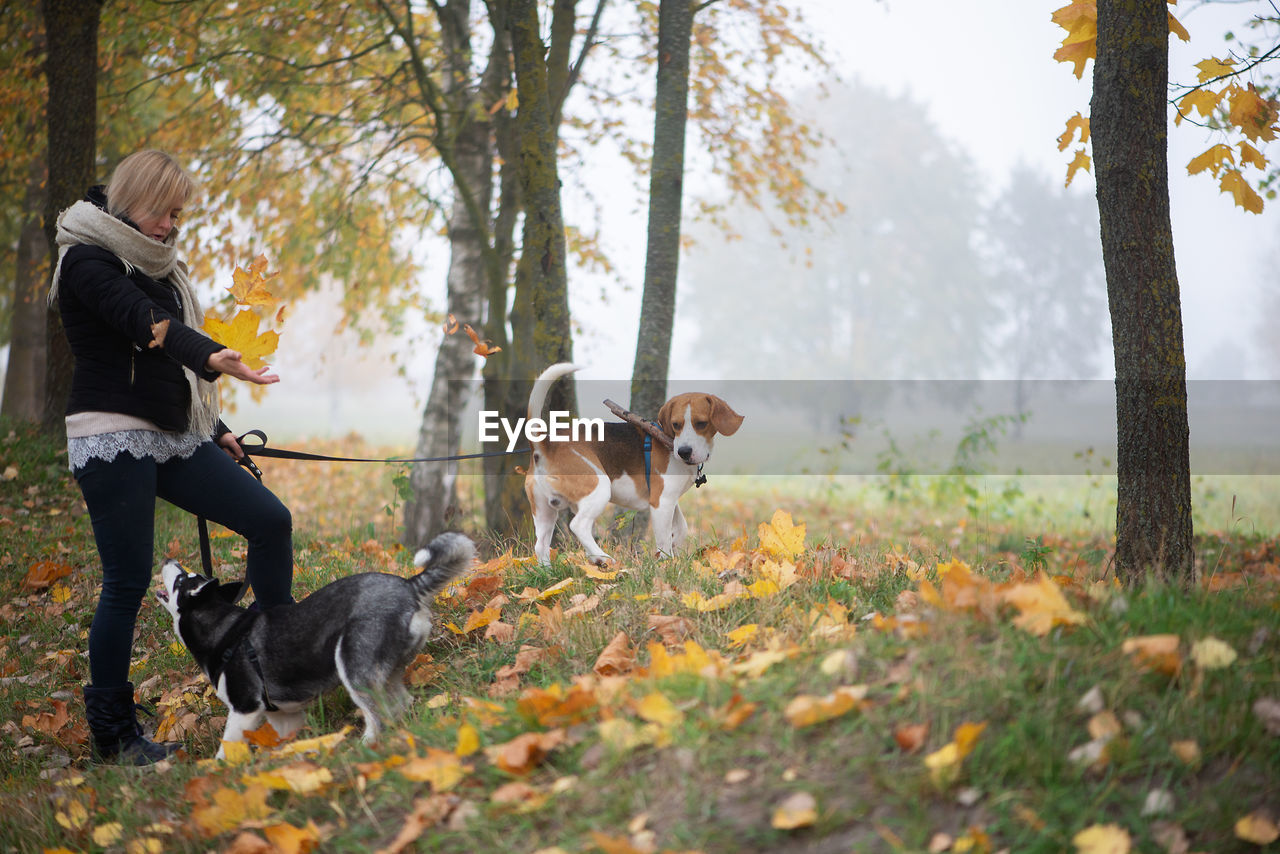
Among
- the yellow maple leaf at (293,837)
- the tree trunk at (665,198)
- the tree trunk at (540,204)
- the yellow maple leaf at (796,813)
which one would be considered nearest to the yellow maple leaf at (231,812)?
the yellow maple leaf at (293,837)

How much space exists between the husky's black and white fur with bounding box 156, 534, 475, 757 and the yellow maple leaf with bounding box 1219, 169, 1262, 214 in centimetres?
466

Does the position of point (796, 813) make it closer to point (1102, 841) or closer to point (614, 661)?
point (1102, 841)

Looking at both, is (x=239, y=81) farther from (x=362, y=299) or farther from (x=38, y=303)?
(x=38, y=303)

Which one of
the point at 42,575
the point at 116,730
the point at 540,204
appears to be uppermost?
the point at 540,204

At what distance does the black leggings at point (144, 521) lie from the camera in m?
3.61

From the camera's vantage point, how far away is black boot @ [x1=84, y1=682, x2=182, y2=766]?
3.76 metres

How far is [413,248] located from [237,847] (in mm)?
12186

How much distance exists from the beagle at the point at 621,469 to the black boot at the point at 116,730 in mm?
2251

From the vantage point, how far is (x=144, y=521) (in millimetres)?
3693

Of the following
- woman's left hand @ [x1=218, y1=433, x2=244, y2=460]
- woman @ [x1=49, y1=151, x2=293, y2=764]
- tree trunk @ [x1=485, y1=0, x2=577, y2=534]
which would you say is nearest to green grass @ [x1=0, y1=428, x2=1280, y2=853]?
woman @ [x1=49, y1=151, x2=293, y2=764]

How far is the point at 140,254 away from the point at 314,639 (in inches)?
71.4

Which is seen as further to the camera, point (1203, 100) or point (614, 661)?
point (1203, 100)

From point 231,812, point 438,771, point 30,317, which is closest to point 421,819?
point 438,771

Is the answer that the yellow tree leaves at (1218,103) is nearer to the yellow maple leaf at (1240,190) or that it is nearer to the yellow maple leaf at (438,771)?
the yellow maple leaf at (1240,190)
